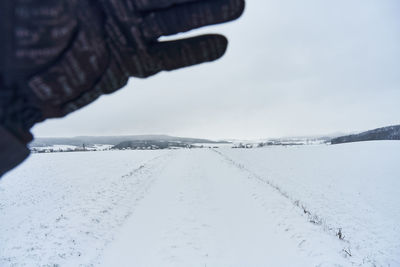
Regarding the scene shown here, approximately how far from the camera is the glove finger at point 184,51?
1.56m

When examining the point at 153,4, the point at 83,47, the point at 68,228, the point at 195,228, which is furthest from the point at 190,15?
the point at 68,228

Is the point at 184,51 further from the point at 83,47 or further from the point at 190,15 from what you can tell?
the point at 83,47

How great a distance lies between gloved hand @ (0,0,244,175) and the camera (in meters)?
1.13

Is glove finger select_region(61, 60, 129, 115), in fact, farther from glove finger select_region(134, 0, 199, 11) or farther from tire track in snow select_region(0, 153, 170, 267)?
tire track in snow select_region(0, 153, 170, 267)

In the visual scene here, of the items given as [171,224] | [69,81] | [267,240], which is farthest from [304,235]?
[69,81]

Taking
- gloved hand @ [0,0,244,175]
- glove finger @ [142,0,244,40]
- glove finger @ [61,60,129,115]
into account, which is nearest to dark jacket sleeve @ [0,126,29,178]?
gloved hand @ [0,0,244,175]

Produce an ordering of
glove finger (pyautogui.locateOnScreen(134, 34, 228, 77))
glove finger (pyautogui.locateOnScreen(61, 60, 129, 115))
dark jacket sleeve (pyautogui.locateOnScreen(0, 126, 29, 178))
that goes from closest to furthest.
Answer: dark jacket sleeve (pyautogui.locateOnScreen(0, 126, 29, 178)), glove finger (pyautogui.locateOnScreen(61, 60, 129, 115)), glove finger (pyautogui.locateOnScreen(134, 34, 228, 77))

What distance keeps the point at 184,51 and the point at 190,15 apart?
0.24m

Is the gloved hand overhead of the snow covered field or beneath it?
overhead

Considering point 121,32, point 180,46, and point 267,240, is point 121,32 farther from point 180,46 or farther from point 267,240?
point 267,240

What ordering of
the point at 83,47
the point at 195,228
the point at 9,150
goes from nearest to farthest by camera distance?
the point at 9,150 < the point at 83,47 < the point at 195,228

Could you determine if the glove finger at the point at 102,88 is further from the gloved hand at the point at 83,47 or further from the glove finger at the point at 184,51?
the glove finger at the point at 184,51

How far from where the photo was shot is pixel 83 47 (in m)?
1.29

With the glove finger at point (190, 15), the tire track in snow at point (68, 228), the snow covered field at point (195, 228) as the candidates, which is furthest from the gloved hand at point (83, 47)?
the tire track in snow at point (68, 228)
